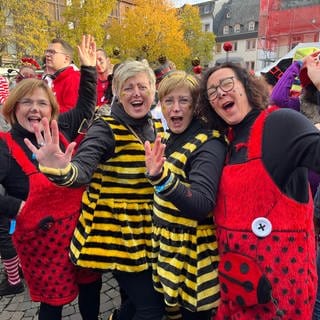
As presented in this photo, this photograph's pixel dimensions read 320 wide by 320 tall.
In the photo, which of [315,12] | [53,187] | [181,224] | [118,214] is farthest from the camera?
[315,12]

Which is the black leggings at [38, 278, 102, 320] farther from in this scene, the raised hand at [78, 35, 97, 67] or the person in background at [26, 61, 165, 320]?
the raised hand at [78, 35, 97, 67]

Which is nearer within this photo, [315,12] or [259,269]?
[259,269]

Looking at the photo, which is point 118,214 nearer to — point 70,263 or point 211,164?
point 70,263

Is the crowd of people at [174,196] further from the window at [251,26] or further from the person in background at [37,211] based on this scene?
the window at [251,26]

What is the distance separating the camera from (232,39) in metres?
47.3

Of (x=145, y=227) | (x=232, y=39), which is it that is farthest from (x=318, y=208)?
(x=232, y=39)

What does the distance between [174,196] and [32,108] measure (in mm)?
1293

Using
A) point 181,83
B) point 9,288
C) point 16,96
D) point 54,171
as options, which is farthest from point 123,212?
point 9,288

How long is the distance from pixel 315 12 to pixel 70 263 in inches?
1207

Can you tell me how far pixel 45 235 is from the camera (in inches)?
83.4

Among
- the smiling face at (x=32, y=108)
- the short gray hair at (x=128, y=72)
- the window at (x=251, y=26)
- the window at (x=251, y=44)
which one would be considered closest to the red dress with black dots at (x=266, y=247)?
the short gray hair at (x=128, y=72)

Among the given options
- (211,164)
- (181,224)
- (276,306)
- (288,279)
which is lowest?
(276,306)

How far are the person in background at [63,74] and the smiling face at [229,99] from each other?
2288mm

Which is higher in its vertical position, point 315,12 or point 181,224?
point 315,12
